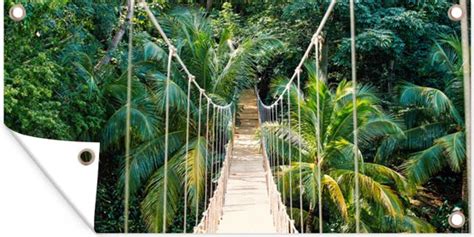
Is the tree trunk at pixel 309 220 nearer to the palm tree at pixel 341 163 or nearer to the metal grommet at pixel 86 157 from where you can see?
the palm tree at pixel 341 163

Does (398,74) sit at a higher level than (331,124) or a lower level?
higher

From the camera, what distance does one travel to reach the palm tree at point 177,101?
1.55m

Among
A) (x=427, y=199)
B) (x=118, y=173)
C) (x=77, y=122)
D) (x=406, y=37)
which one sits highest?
(x=406, y=37)

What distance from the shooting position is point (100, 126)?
1.34m

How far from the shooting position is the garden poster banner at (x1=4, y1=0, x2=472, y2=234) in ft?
4.27

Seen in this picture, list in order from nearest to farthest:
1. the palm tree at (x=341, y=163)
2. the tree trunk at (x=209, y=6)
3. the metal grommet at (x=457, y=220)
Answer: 1. the metal grommet at (x=457, y=220)
2. the tree trunk at (x=209, y=6)
3. the palm tree at (x=341, y=163)

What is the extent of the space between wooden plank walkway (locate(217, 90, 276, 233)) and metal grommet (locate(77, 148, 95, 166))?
0.54m

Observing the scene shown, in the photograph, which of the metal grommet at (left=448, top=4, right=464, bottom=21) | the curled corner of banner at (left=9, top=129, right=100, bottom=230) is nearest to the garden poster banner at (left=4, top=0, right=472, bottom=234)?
the metal grommet at (left=448, top=4, right=464, bottom=21)

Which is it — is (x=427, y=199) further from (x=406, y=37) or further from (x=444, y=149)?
(x=406, y=37)

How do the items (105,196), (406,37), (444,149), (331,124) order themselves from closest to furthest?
(105,196) → (444,149) → (406,37) → (331,124)

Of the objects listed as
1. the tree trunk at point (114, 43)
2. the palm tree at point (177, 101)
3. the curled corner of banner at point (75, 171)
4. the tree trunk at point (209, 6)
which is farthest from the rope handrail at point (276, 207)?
the curled corner of banner at point (75, 171)

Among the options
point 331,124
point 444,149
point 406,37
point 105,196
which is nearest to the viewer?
point 105,196

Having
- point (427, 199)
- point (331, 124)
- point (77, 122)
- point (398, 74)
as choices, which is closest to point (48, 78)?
point (77, 122)

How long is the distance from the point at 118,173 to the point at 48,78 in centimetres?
22
